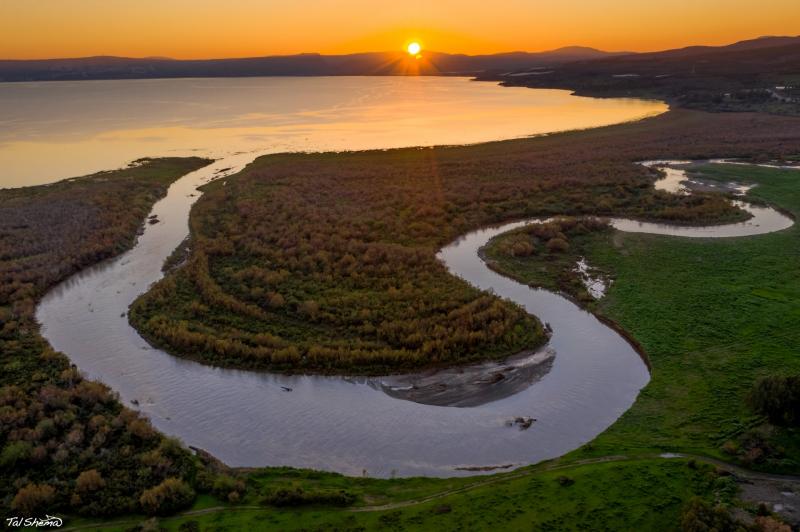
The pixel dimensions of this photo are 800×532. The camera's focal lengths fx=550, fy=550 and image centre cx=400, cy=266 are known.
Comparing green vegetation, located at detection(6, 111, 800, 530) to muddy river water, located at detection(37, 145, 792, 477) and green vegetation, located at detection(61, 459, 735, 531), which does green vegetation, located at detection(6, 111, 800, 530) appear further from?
muddy river water, located at detection(37, 145, 792, 477)

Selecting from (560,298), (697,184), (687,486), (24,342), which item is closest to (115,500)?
(24,342)

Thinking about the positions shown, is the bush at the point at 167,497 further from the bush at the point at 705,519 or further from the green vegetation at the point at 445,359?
the bush at the point at 705,519

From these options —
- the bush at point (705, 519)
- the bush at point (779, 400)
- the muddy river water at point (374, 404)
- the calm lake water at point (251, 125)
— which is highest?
the calm lake water at point (251, 125)

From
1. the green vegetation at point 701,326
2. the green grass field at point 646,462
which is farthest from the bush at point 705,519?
the green vegetation at point 701,326

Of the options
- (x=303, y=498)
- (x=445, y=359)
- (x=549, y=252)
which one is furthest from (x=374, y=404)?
(x=549, y=252)

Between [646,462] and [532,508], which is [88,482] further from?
[646,462]
